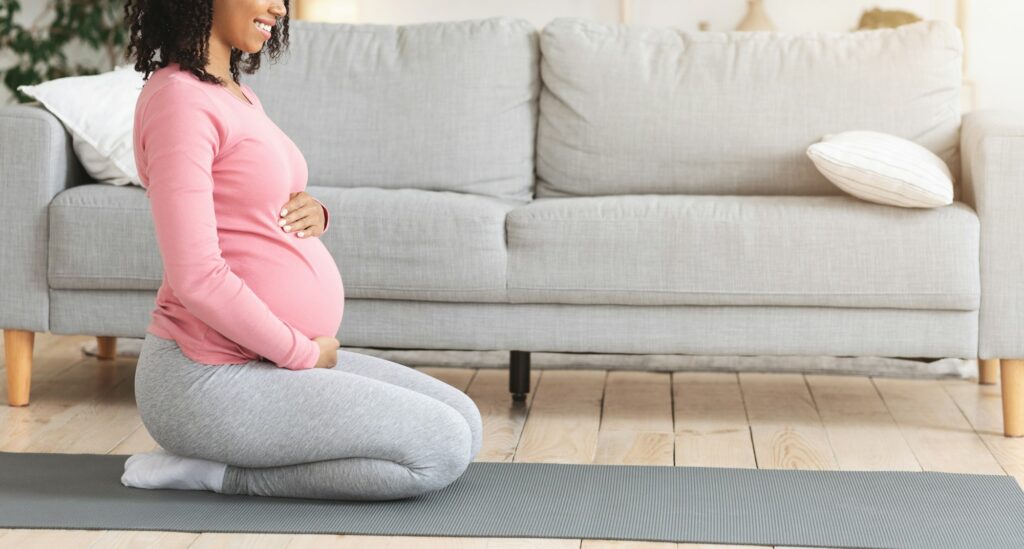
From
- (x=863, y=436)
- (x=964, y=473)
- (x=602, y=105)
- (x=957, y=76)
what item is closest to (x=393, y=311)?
(x=602, y=105)

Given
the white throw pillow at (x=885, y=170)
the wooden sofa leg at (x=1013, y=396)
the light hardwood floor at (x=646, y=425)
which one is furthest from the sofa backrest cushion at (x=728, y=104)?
the wooden sofa leg at (x=1013, y=396)

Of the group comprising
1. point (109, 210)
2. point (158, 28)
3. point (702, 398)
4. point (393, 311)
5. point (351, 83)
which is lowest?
point (702, 398)

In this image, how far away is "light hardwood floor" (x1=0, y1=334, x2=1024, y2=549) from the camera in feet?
6.54

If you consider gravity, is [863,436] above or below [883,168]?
below

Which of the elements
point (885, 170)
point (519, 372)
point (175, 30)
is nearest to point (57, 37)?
point (519, 372)

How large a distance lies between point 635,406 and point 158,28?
4.58 feet

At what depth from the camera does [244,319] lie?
1973 mm

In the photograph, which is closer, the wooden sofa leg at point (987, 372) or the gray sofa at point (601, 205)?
the gray sofa at point (601, 205)

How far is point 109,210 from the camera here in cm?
279

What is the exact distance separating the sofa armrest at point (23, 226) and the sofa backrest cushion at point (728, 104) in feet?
3.87

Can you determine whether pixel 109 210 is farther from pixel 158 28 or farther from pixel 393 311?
pixel 158 28

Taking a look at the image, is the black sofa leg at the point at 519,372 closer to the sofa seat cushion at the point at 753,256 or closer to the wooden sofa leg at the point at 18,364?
the sofa seat cushion at the point at 753,256

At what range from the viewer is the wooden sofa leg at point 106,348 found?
336 centimetres

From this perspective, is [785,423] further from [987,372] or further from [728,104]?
[728,104]
